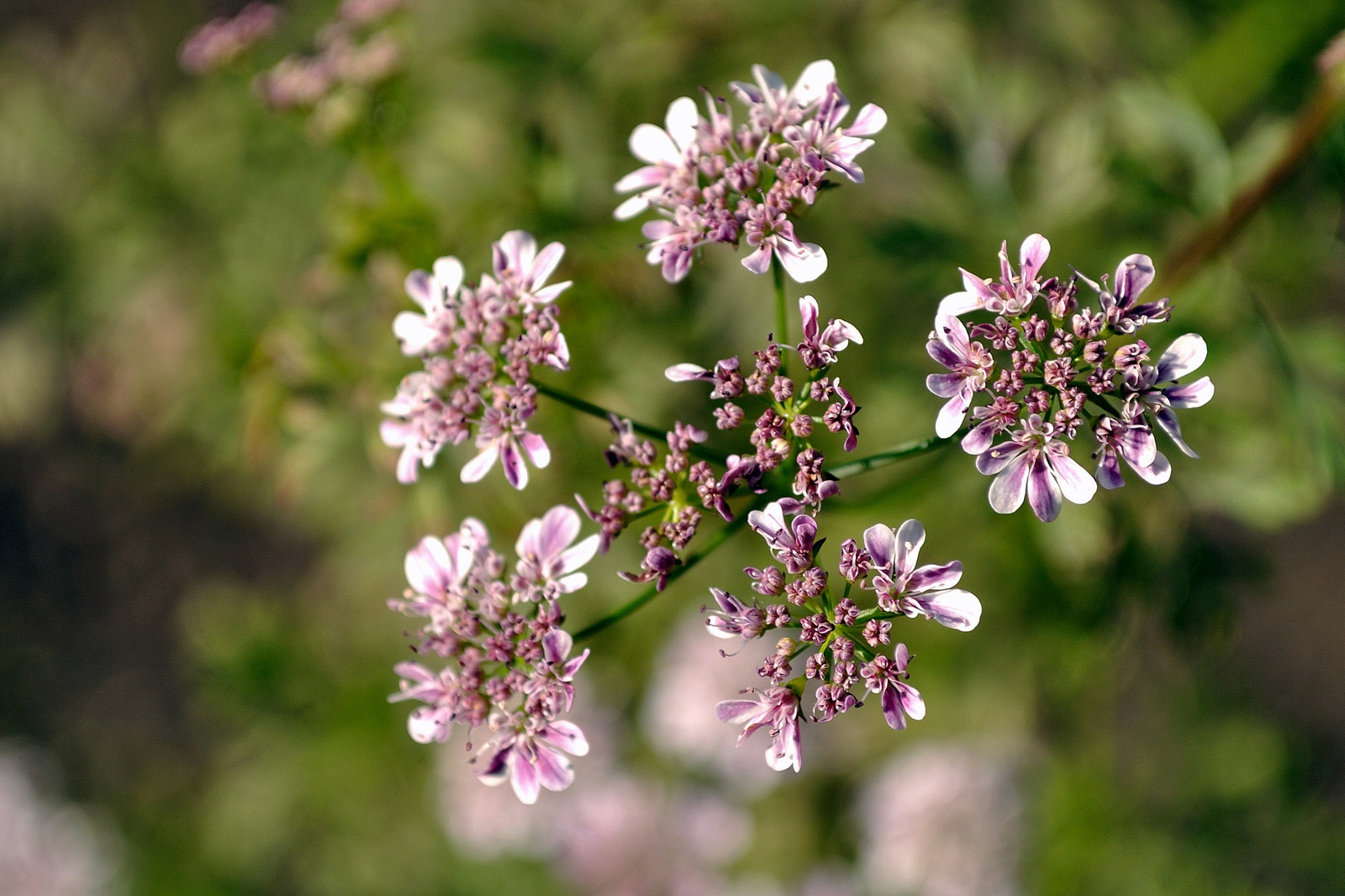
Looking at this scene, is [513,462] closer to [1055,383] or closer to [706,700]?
[1055,383]

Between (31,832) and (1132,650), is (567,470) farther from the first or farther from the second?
(31,832)

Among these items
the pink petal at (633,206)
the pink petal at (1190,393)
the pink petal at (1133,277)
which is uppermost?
the pink petal at (633,206)

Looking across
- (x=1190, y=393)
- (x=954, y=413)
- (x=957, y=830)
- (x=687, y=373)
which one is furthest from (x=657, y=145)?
(x=957, y=830)

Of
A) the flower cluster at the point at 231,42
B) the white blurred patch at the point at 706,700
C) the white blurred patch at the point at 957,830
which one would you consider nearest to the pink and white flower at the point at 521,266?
the flower cluster at the point at 231,42

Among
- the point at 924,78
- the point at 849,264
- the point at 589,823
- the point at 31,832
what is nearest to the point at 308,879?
the point at 31,832

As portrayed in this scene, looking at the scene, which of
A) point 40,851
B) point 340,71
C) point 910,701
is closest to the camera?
point 910,701

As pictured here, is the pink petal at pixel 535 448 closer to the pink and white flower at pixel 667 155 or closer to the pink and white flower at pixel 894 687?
the pink and white flower at pixel 667 155

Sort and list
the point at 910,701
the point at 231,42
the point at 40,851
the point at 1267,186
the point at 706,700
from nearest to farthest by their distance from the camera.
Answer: the point at 910,701 → the point at 1267,186 → the point at 231,42 → the point at 706,700 → the point at 40,851
